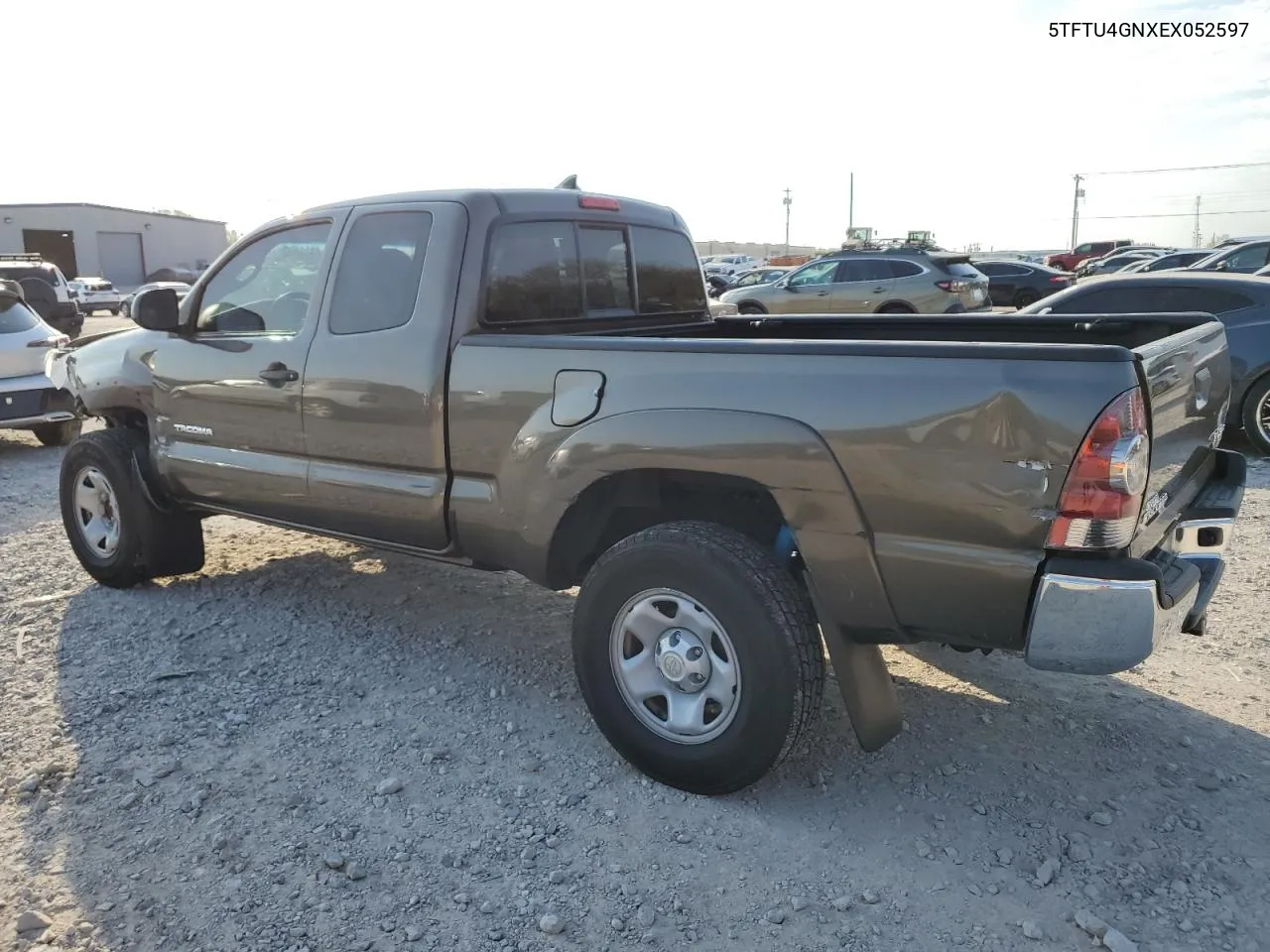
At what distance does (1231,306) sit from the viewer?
8273 millimetres

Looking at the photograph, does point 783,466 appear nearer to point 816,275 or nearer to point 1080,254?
point 816,275

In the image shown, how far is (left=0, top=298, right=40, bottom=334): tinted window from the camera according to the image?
362 inches

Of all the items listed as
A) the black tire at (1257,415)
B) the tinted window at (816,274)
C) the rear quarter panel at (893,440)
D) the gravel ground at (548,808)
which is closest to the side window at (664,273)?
the rear quarter panel at (893,440)

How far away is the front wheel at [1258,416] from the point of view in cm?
813

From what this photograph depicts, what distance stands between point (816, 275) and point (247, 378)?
1376 centimetres

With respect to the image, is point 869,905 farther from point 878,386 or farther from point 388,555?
point 388,555

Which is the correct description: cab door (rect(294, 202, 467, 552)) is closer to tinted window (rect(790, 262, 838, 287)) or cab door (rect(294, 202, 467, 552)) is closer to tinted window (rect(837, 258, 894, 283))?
Result: tinted window (rect(837, 258, 894, 283))

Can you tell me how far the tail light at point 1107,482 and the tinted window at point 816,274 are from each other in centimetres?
1473

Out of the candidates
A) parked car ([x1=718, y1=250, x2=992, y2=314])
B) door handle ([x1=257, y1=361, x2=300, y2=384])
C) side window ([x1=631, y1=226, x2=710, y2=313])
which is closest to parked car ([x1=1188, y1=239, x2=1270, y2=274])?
parked car ([x1=718, y1=250, x2=992, y2=314])

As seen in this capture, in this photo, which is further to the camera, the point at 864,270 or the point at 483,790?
the point at 864,270

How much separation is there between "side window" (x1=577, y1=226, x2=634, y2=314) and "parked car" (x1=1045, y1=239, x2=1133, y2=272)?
39.8 metres

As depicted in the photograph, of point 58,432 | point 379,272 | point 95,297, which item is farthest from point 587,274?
point 95,297

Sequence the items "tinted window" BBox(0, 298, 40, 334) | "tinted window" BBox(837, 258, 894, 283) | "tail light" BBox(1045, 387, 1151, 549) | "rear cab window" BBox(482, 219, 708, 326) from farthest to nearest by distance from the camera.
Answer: "tinted window" BBox(837, 258, 894, 283) < "tinted window" BBox(0, 298, 40, 334) < "rear cab window" BBox(482, 219, 708, 326) < "tail light" BBox(1045, 387, 1151, 549)

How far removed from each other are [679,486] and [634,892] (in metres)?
1.35
